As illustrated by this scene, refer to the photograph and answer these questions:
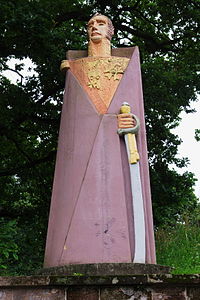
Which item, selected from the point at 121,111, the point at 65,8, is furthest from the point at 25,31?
the point at 121,111

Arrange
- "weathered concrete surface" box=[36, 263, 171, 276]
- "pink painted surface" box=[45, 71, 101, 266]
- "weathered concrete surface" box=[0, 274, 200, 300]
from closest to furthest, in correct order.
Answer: "weathered concrete surface" box=[0, 274, 200, 300] → "weathered concrete surface" box=[36, 263, 171, 276] → "pink painted surface" box=[45, 71, 101, 266]

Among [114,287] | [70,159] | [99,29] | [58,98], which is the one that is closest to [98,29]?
[99,29]

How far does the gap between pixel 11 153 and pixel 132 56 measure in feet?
24.8

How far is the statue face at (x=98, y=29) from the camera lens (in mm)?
6734

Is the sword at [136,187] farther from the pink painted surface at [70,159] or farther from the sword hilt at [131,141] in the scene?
the pink painted surface at [70,159]

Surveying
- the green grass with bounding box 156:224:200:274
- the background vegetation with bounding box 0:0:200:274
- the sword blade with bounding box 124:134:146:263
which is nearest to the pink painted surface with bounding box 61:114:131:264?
the sword blade with bounding box 124:134:146:263

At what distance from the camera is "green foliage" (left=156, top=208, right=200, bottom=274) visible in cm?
993

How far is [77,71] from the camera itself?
6504 mm

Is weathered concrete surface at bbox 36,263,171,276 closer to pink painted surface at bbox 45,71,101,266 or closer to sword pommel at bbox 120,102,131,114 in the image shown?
pink painted surface at bbox 45,71,101,266

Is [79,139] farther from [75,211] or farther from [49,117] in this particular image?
[49,117]

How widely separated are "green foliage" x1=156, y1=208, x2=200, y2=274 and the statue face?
14.7 ft

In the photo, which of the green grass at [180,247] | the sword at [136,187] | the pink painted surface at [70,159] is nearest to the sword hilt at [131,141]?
the sword at [136,187]

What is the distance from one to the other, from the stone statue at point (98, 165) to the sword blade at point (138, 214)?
0.11 feet

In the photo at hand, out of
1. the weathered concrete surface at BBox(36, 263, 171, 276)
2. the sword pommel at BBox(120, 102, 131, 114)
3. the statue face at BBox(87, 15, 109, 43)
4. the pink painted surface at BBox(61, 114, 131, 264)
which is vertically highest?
the statue face at BBox(87, 15, 109, 43)
